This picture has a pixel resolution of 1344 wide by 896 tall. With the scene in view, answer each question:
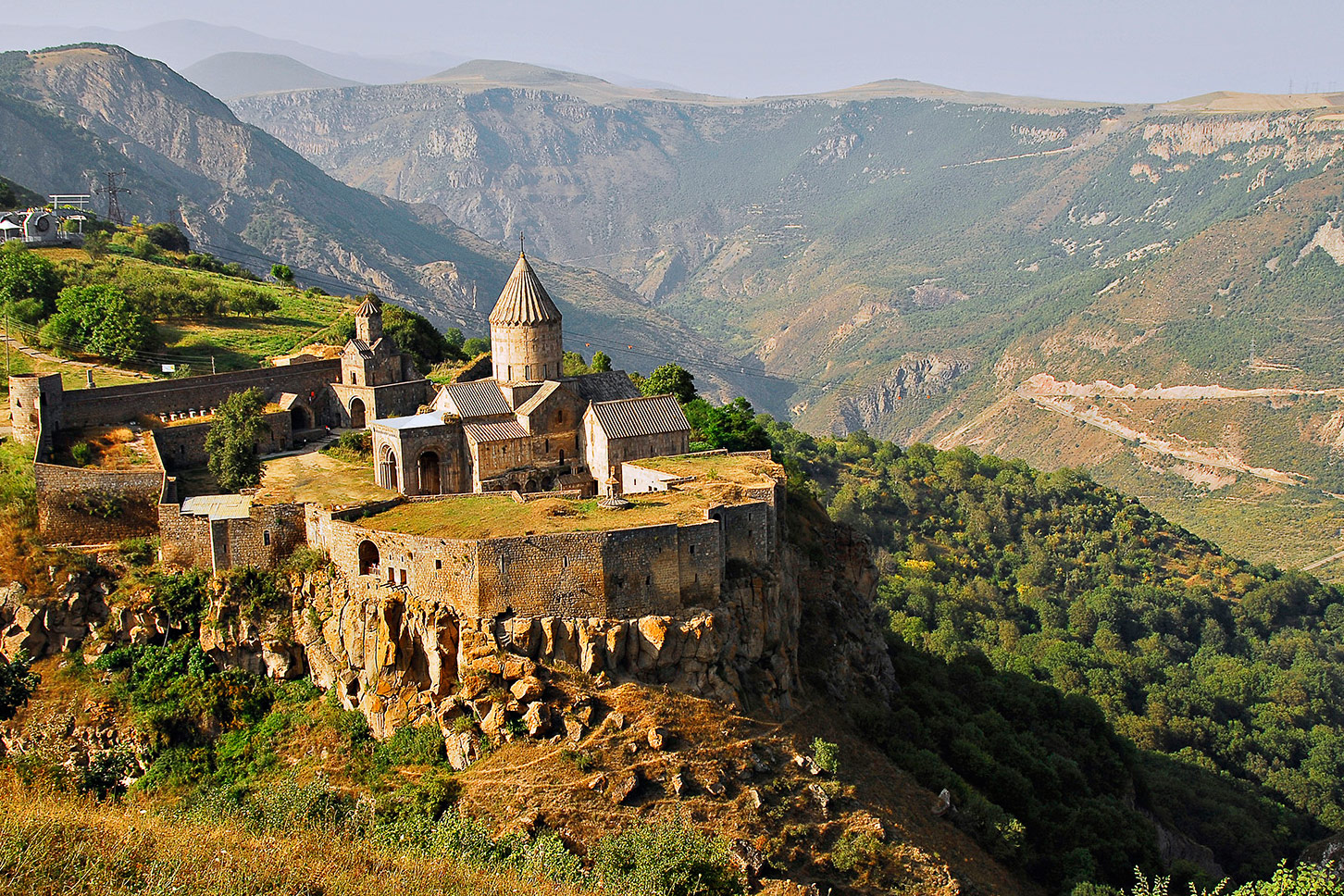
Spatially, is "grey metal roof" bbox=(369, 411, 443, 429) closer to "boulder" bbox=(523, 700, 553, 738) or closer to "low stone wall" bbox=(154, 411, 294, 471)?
"low stone wall" bbox=(154, 411, 294, 471)

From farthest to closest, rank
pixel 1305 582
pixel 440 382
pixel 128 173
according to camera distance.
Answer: pixel 128 173, pixel 1305 582, pixel 440 382

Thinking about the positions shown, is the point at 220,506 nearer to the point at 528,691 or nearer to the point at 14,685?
the point at 14,685

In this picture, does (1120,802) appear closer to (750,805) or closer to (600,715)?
(750,805)

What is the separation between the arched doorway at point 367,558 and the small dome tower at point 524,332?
12.7m

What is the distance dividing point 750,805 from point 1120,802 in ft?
84.5

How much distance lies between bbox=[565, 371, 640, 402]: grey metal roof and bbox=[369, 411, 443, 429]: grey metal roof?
17.2ft

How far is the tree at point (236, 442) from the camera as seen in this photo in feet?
137

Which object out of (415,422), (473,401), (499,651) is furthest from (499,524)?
(473,401)

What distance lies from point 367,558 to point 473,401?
36.6ft

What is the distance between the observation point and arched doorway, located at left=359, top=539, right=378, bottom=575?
3453 cm

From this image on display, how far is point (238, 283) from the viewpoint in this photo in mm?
76375

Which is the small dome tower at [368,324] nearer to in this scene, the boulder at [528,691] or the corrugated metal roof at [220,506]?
the corrugated metal roof at [220,506]

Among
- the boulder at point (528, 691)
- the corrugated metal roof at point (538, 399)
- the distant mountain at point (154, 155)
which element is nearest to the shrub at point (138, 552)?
the boulder at point (528, 691)

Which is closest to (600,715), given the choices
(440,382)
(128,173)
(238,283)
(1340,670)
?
(440,382)
